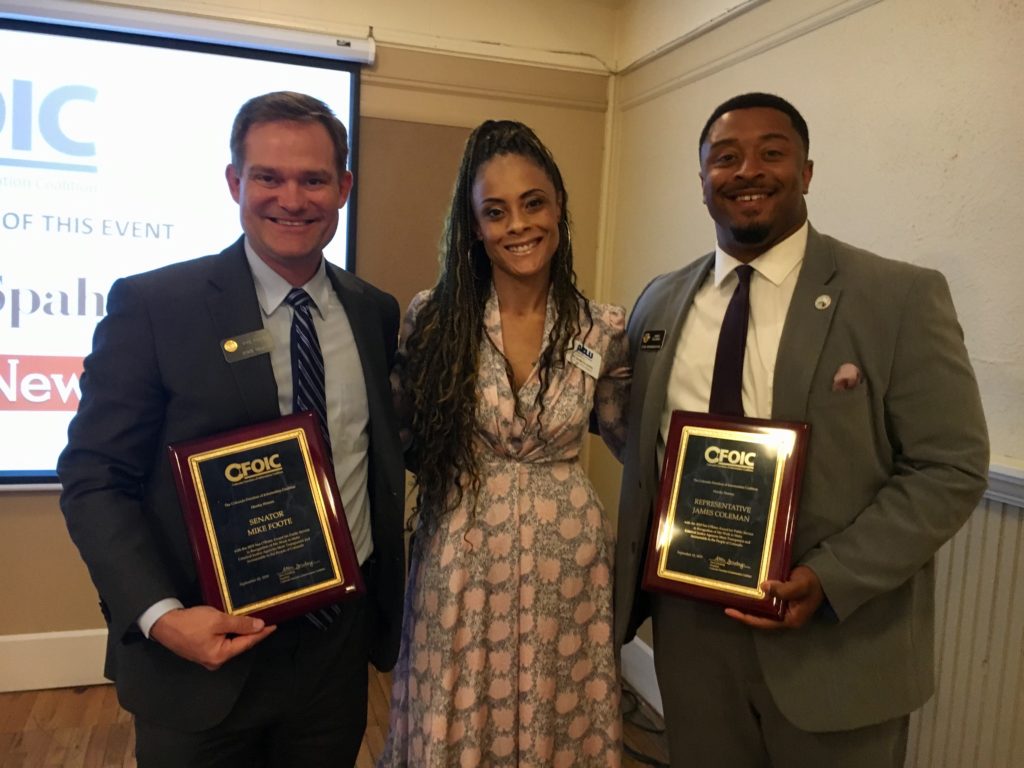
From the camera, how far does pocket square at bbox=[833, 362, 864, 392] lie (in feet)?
4.31

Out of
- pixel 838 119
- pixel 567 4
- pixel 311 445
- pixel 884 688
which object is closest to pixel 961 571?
pixel 884 688

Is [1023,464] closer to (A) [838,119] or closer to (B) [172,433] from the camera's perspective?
(A) [838,119]

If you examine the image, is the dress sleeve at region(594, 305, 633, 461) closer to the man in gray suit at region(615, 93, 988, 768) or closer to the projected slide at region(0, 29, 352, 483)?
the man in gray suit at region(615, 93, 988, 768)

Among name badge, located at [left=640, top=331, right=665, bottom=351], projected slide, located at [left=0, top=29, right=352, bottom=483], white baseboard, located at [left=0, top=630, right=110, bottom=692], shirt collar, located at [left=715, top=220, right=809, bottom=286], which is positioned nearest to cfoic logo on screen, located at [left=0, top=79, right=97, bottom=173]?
projected slide, located at [left=0, top=29, right=352, bottom=483]

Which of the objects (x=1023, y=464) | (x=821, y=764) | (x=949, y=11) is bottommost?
(x=821, y=764)

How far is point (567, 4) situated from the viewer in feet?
11.0

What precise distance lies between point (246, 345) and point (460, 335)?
455 mm

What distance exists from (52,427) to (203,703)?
2162mm

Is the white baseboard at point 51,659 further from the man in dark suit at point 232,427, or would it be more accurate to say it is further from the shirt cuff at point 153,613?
the shirt cuff at point 153,613

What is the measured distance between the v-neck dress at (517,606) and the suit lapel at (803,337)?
16.5 inches

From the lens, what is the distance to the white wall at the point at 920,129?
1.71 m

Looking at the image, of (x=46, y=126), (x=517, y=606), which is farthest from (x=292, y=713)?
(x=46, y=126)

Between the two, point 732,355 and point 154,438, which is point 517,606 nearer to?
point 732,355

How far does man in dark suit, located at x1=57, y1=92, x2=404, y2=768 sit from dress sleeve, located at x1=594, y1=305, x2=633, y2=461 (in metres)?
0.51
